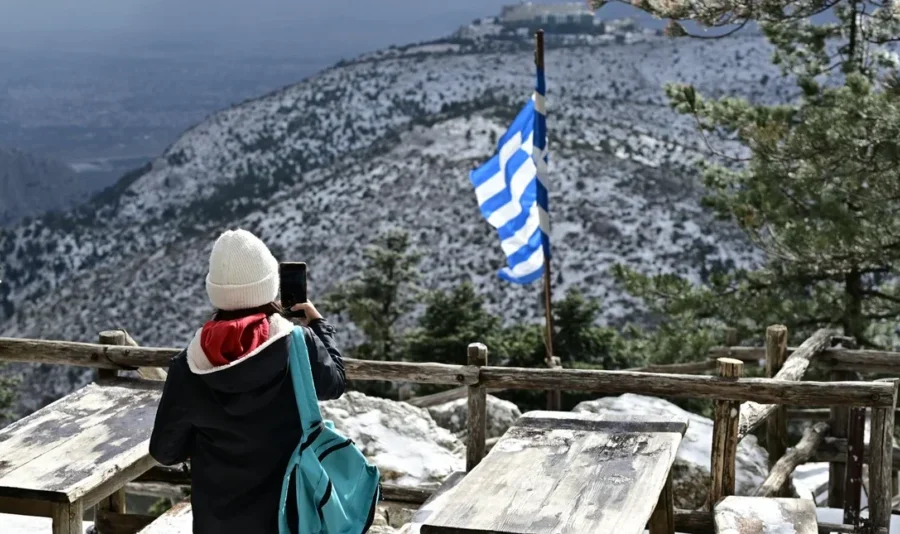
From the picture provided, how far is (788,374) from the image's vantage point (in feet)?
22.6

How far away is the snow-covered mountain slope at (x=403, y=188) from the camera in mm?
48156

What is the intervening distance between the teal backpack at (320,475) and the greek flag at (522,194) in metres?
6.48

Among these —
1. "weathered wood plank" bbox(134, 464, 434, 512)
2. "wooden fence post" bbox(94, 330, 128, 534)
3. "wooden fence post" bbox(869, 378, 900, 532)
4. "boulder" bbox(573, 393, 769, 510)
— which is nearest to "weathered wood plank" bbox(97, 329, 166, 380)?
"wooden fence post" bbox(94, 330, 128, 534)

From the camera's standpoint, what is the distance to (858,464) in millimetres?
6910

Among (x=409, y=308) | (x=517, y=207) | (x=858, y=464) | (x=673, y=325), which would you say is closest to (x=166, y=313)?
(x=409, y=308)

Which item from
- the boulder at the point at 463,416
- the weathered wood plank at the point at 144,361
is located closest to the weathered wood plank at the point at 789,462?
the weathered wood plank at the point at 144,361

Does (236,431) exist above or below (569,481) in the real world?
above

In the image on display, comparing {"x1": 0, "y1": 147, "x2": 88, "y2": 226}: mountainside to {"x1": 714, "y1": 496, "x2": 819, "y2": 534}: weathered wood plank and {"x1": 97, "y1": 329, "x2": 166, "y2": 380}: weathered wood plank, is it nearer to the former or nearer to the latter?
{"x1": 97, "y1": 329, "x2": 166, "y2": 380}: weathered wood plank

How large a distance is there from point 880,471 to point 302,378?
353cm

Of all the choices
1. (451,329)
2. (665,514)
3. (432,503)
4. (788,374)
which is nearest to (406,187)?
(451,329)

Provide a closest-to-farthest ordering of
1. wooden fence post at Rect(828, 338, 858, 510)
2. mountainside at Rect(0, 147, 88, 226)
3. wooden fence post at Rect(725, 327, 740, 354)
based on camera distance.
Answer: wooden fence post at Rect(828, 338, 858, 510) < wooden fence post at Rect(725, 327, 740, 354) < mountainside at Rect(0, 147, 88, 226)

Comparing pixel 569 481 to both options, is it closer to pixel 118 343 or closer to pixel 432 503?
pixel 432 503

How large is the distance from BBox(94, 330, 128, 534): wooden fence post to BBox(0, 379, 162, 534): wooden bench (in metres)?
0.78

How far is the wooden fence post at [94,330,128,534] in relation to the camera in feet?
19.0
